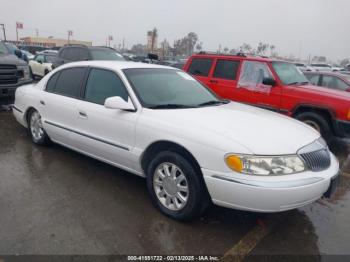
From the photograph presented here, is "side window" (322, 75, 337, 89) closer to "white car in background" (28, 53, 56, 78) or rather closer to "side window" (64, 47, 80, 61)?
"side window" (64, 47, 80, 61)

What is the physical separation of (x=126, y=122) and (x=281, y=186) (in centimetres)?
179

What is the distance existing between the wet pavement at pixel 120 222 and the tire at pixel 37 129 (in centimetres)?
→ 79

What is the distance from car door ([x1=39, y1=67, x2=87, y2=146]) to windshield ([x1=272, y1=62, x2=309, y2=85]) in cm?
416

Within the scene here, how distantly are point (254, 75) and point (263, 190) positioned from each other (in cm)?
467

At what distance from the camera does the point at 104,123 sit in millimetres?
3834

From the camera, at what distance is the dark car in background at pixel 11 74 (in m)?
7.64

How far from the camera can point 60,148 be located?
17.3 ft

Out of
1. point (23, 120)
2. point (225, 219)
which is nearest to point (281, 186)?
point (225, 219)

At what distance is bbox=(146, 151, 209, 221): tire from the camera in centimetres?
301

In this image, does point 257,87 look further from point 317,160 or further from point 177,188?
point 177,188

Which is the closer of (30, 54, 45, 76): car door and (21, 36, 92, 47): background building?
(30, 54, 45, 76): car door

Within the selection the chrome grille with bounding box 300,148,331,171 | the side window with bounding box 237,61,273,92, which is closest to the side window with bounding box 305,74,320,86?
the side window with bounding box 237,61,273,92

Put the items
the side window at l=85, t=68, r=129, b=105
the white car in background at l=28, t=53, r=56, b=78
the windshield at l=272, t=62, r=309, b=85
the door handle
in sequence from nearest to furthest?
the side window at l=85, t=68, r=129, b=105 → the door handle → the windshield at l=272, t=62, r=309, b=85 → the white car in background at l=28, t=53, r=56, b=78

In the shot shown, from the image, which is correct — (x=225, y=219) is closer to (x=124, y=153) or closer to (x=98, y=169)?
(x=124, y=153)
